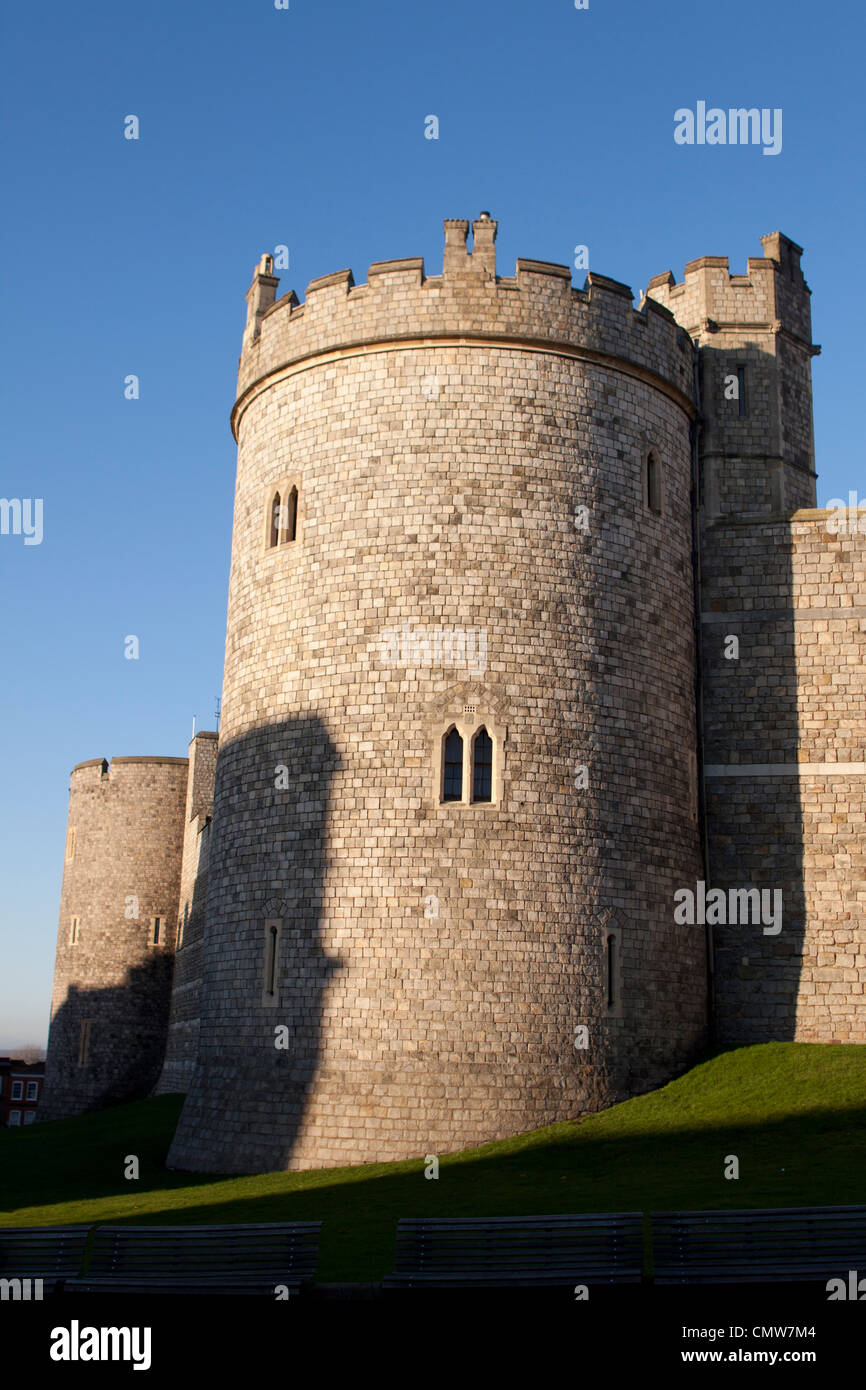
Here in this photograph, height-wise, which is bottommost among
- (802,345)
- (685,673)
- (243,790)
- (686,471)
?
(243,790)

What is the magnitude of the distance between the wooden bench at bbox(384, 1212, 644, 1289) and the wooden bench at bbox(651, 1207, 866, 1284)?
254mm

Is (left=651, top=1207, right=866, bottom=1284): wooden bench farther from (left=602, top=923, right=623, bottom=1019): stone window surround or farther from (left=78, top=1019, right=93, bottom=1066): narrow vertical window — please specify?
(left=78, top=1019, right=93, bottom=1066): narrow vertical window

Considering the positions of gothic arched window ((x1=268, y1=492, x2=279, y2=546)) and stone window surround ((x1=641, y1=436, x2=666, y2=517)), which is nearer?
stone window surround ((x1=641, y1=436, x2=666, y2=517))

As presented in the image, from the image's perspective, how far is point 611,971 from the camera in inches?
690

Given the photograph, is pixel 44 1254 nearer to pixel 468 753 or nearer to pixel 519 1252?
pixel 519 1252

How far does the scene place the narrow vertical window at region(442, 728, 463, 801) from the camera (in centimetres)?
1748

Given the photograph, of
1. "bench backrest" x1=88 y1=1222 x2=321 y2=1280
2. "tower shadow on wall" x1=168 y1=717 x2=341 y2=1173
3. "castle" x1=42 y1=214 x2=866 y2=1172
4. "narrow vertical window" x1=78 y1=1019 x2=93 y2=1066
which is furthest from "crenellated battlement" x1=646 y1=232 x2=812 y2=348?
"narrow vertical window" x1=78 y1=1019 x2=93 y2=1066

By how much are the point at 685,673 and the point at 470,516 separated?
416 centimetres

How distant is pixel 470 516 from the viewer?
59.7 feet

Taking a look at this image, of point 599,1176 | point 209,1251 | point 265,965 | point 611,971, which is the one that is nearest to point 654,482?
point 611,971
